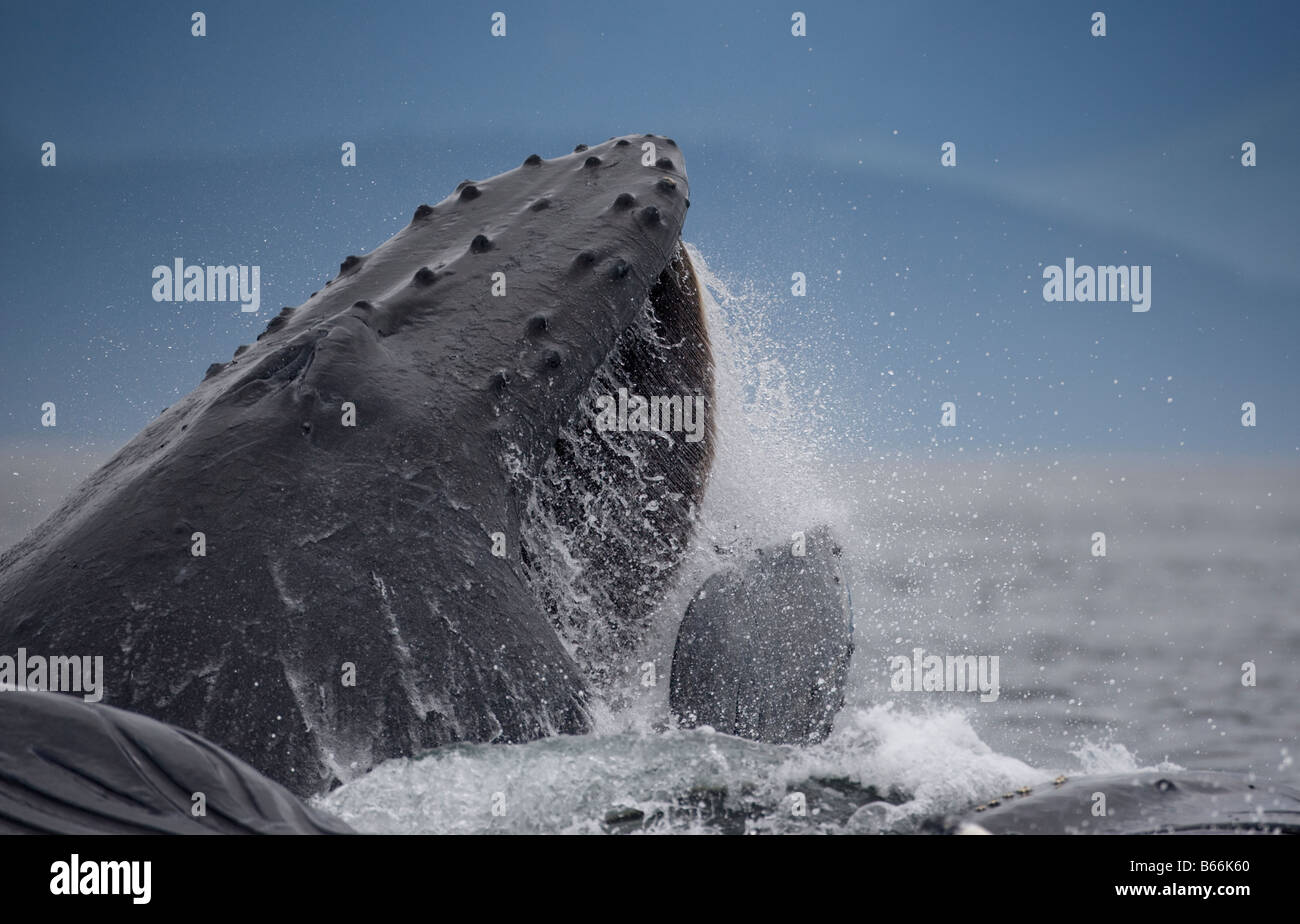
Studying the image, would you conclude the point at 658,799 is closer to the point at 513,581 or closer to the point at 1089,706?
the point at 513,581

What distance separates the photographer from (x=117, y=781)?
2324 millimetres

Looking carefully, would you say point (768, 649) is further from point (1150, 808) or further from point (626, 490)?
point (1150, 808)

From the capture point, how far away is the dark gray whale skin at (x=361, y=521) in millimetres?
3938

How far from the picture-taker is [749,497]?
6562 millimetres

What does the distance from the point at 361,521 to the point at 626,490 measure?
5.88 feet

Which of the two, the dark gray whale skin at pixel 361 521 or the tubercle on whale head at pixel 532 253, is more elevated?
the tubercle on whale head at pixel 532 253

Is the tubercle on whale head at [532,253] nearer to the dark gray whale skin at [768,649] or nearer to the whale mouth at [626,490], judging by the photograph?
the whale mouth at [626,490]

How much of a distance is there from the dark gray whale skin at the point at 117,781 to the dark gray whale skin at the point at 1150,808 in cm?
149

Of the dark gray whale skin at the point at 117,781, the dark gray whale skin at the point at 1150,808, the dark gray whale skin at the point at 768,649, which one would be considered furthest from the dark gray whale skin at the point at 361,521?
the dark gray whale skin at the point at 1150,808

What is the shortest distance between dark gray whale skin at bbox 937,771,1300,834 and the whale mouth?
268cm

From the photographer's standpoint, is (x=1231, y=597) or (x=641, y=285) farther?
(x=1231, y=597)

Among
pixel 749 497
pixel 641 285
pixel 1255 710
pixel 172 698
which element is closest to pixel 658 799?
pixel 172 698

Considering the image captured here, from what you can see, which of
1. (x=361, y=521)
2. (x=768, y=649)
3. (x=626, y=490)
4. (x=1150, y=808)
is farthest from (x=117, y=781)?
(x=768, y=649)
